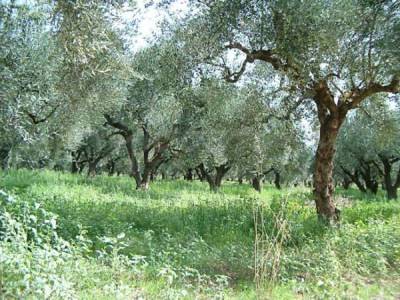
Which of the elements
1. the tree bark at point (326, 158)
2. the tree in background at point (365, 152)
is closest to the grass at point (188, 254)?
the tree bark at point (326, 158)

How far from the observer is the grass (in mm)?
3820

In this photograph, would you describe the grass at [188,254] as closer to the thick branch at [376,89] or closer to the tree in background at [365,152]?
the thick branch at [376,89]

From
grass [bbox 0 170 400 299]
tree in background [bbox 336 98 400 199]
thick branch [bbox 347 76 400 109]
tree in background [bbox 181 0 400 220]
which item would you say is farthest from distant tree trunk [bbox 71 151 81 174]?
thick branch [bbox 347 76 400 109]

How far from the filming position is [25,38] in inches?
413

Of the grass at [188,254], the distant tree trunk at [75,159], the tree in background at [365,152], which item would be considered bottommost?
the grass at [188,254]

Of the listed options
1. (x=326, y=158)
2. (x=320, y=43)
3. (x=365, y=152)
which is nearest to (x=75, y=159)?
(x=365, y=152)

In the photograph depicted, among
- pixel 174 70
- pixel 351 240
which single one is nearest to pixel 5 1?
pixel 174 70

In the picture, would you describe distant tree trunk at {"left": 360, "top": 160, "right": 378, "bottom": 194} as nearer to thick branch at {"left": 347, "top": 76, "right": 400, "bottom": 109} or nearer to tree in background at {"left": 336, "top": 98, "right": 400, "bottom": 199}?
tree in background at {"left": 336, "top": 98, "right": 400, "bottom": 199}

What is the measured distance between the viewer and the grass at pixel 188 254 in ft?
12.5

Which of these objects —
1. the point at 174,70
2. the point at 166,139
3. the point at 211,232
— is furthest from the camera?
the point at 166,139

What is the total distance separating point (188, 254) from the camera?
271 inches

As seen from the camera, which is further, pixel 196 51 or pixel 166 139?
pixel 166 139

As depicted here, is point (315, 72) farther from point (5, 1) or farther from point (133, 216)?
point (5, 1)

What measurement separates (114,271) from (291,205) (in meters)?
7.38
